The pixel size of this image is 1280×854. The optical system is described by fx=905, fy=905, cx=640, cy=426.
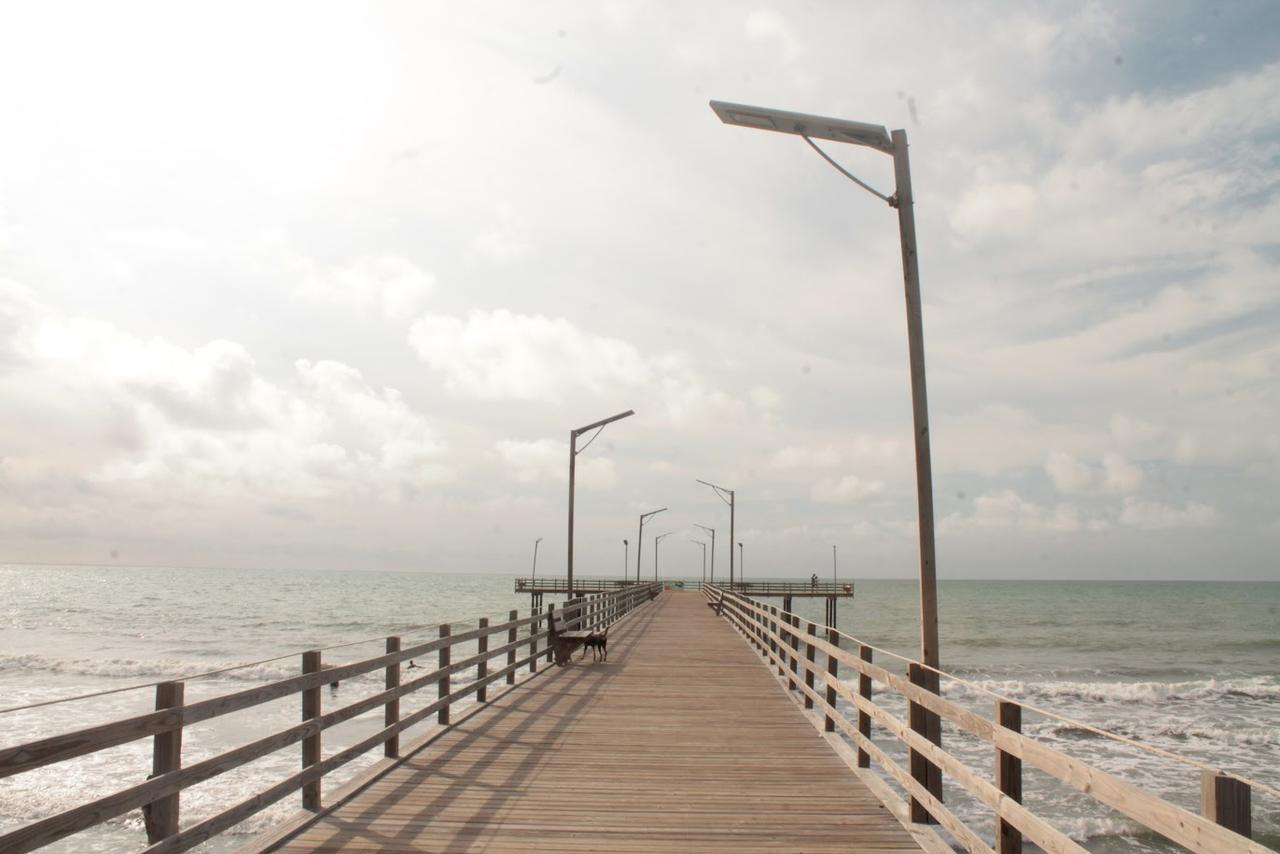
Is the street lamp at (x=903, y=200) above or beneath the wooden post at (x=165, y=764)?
above

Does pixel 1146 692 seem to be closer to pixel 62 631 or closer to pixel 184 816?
pixel 184 816

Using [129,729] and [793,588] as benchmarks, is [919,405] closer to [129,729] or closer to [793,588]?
[129,729]

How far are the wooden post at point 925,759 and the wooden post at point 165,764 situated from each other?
15.4ft

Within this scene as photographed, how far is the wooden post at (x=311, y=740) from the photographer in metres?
6.56

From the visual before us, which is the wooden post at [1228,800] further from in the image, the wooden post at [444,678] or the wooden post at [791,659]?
the wooden post at [791,659]

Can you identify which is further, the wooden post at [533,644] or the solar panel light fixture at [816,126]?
the wooden post at [533,644]

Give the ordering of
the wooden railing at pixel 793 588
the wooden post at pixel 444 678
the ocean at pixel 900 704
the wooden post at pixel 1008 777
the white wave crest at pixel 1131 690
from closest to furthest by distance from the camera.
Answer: the wooden post at pixel 1008 777 < the wooden post at pixel 444 678 < the ocean at pixel 900 704 < the white wave crest at pixel 1131 690 < the wooden railing at pixel 793 588

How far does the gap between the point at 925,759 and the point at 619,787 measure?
2.55m

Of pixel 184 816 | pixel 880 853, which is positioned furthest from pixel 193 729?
pixel 880 853

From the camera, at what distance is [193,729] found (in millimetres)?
20766

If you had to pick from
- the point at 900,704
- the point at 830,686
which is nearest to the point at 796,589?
the point at 900,704

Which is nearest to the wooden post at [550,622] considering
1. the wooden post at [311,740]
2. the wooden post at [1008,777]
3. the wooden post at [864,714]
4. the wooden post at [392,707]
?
the wooden post at [392,707]

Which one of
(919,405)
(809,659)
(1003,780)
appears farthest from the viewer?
(809,659)

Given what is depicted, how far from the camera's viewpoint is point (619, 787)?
7516mm
